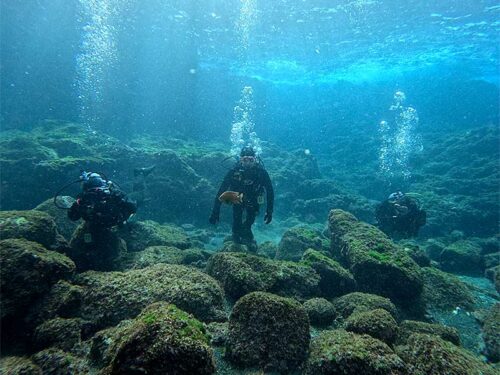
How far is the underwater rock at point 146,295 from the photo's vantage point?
369 cm

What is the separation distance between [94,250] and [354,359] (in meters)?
5.87

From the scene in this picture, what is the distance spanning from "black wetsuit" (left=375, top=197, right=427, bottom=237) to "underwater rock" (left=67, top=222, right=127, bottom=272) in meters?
8.60

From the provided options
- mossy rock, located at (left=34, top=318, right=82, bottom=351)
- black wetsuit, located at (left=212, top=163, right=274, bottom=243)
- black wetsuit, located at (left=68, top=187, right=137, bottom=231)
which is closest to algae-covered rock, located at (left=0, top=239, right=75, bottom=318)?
mossy rock, located at (left=34, top=318, right=82, bottom=351)

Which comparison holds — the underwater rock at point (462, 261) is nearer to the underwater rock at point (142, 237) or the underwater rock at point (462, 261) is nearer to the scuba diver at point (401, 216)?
the scuba diver at point (401, 216)

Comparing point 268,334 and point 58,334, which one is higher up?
point 268,334

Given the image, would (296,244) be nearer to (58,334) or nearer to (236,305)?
(236,305)

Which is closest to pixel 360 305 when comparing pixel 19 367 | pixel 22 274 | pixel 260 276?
pixel 260 276

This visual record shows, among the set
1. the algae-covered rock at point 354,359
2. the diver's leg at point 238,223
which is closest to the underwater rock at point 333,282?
the algae-covered rock at point 354,359

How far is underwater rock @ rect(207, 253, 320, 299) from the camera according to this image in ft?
15.1

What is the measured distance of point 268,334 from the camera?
3.06m

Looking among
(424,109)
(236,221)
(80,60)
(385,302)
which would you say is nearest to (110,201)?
(236,221)

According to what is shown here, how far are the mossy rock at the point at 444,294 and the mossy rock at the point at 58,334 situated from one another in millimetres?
5981

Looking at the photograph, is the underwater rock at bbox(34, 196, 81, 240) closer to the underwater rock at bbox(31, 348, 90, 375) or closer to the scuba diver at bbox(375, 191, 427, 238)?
the underwater rock at bbox(31, 348, 90, 375)

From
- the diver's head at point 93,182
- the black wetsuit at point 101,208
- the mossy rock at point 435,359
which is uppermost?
the diver's head at point 93,182
